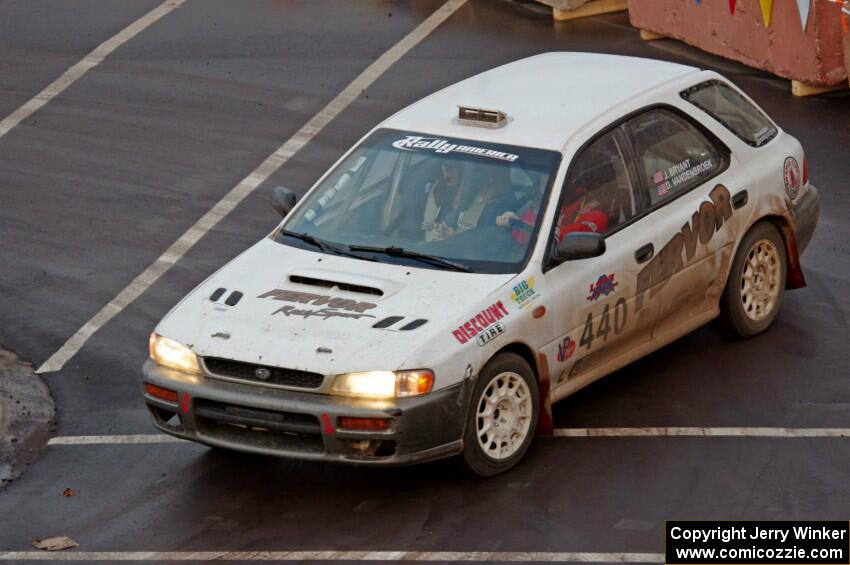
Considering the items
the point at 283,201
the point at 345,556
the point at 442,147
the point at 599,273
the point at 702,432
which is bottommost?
the point at 702,432

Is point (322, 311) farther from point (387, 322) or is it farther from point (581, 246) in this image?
point (581, 246)

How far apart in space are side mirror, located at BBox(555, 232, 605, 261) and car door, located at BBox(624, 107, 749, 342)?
73cm

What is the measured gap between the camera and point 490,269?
28.7 ft

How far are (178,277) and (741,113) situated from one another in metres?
4.35

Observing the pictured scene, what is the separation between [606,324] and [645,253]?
0.50 meters

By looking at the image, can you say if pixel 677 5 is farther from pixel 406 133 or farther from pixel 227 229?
pixel 406 133

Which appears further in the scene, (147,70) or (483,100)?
(147,70)

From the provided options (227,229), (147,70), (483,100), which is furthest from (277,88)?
(483,100)

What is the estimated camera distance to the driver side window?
9.10 meters

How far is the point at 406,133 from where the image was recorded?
32.0ft

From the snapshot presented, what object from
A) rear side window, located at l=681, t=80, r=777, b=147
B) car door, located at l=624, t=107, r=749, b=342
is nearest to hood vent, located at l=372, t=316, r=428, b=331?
car door, located at l=624, t=107, r=749, b=342

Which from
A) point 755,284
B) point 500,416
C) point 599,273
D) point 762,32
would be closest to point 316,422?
point 500,416

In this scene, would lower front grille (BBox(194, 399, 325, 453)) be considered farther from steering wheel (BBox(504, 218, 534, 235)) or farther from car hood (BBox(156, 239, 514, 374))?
steering wheel (BBox(504, 218, 534, 235))

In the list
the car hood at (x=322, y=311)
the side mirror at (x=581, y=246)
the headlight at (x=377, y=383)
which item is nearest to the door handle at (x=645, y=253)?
the side mirror at (x=581, y=246)
